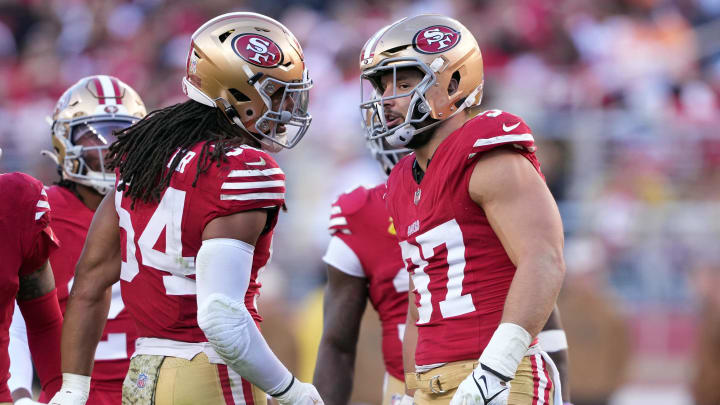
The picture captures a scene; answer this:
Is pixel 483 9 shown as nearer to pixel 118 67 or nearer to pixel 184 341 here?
pixel 118 67

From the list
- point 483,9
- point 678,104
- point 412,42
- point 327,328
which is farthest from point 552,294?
point 483,9

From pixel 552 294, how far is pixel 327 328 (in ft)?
5.77

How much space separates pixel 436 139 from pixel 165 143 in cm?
91

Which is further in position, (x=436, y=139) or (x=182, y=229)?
(x=436, y=139)

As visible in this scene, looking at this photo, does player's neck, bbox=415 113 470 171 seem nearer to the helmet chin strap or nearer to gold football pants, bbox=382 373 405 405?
the helmet chin strap

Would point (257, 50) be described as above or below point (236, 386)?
above

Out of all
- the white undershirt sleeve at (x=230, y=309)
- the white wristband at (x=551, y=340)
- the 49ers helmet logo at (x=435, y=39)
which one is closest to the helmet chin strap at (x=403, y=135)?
the 49ers helmet logo at (x=435, y=39)

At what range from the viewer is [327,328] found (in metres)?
4.64

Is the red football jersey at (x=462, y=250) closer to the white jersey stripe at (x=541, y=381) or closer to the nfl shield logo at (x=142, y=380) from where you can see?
the white jersey stripe at (x=541, y=381)

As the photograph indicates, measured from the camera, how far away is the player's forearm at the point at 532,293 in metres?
3.02

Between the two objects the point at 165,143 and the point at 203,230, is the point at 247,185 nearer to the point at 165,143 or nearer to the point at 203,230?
the point at 203,230

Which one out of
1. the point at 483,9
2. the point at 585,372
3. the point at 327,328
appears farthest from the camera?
the point at 483,9

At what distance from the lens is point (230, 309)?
3090mm

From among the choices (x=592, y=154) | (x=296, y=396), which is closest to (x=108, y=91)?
(x=296, y=396)
